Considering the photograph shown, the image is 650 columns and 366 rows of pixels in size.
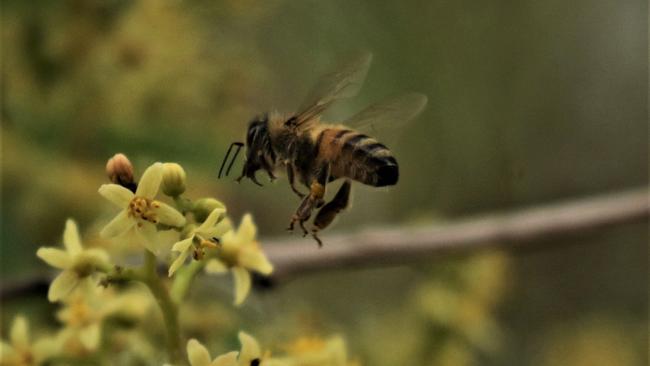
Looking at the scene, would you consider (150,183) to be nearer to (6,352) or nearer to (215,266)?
(215,266)

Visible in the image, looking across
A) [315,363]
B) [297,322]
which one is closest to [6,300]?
[297,322]

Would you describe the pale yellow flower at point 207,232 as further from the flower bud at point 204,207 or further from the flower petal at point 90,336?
the flower petal at point 90,336

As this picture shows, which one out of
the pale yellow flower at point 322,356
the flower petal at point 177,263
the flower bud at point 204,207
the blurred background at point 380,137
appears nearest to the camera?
the flower petal at point 177,263

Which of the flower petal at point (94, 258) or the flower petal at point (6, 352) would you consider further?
the flower petal at point (6, 352)

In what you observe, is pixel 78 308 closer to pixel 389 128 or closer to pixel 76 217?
pixel 389 128

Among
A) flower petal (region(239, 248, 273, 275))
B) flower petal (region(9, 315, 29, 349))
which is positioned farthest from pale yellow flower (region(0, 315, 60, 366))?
flower petal (region(239, 248, 273, 275))

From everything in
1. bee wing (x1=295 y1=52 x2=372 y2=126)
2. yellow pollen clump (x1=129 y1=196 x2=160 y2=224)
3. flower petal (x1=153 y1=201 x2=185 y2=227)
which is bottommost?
flower petal (x1=153 y1=201 x2=185 y2=227)

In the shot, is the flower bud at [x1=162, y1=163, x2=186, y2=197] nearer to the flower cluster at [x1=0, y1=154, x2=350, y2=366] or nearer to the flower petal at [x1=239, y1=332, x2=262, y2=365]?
the flower cluster at [x1=0, y1=154, x2=350, y2=366]

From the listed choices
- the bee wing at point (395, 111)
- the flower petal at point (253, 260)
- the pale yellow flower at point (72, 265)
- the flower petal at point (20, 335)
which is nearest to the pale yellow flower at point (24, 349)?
the flower petal at point (20, 335)
